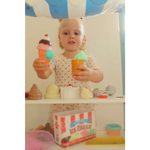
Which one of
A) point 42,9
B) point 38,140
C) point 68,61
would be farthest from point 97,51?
point 38,140

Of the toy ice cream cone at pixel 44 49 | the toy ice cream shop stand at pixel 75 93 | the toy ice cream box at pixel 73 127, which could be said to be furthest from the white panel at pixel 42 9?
the toy ice cream box at pixel 73 127

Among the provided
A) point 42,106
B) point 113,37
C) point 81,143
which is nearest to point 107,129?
point 81,143

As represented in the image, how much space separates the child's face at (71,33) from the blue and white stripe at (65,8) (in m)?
0.18

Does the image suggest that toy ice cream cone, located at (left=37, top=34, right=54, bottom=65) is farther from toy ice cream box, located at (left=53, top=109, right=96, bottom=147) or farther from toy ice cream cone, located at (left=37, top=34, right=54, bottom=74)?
toy ice cream box, located at (left=53, top=109, right=96, bottom=147)

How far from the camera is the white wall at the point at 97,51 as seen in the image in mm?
860

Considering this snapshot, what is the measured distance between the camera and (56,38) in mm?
929

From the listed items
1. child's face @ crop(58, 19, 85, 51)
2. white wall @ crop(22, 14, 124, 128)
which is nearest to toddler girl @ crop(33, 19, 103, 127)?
child's face @ crop(58, 19, 85, 51)

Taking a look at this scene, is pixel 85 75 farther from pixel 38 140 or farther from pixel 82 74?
pixel 38 140

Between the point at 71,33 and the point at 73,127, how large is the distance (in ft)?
1.62

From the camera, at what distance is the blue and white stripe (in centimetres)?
56

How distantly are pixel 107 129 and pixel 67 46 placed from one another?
528 millimetres

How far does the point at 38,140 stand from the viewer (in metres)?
0.63

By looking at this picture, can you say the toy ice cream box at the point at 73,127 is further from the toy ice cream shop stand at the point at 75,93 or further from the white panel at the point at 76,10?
the white panel at the point at 76,10

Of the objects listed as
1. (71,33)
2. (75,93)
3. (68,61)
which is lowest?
(75,93)
